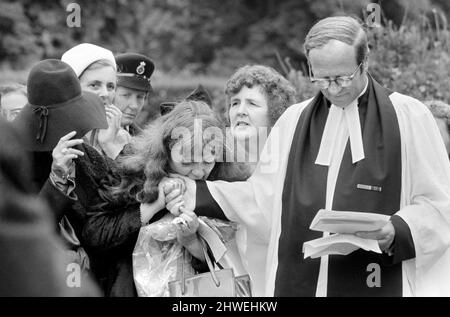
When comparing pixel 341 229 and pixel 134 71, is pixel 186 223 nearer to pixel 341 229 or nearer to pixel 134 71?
pixel 341 229

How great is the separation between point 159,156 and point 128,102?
1.03 m

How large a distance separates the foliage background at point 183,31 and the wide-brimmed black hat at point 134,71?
4.96 metres

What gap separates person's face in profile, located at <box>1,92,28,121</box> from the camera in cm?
545

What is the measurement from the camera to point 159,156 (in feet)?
14.5

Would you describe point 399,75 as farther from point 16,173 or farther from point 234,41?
point 234,41

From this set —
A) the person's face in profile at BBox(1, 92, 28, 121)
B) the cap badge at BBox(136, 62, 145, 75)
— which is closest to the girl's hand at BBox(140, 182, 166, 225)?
the cap badge at BBox(136, 62, 145, 75)

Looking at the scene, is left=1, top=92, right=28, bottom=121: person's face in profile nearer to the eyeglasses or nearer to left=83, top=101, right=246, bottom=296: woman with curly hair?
left=83, top=101, right=246, bottom=296: woman with curly hair

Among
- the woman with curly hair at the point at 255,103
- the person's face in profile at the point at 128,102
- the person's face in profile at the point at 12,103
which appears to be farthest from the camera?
the person's face in profile at the point at 12,103

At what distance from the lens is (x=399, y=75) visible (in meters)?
7.02

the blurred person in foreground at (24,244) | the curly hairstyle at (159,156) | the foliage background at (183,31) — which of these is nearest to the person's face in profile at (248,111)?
the curly hairstyle at (159,156)

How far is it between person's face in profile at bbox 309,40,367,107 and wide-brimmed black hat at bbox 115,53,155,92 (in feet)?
5.07

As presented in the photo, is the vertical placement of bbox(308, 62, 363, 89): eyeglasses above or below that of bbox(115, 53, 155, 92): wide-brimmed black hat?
below

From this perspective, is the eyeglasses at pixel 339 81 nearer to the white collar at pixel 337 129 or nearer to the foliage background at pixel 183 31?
the white collar at pixel 337 129

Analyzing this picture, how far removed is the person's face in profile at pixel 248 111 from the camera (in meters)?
4.85
